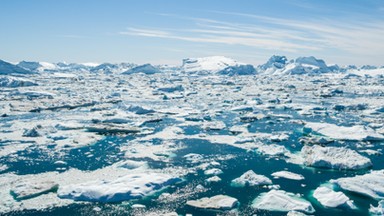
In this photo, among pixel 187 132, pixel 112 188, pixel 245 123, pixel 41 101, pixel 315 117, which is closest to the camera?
pixel 112 188

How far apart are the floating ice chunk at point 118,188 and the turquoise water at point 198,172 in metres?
0.30

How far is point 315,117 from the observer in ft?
86.8

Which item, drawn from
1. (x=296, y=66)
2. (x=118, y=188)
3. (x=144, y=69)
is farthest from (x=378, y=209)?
(x=144, y=69)

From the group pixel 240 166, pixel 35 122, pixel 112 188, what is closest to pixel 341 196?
pixel 240 166

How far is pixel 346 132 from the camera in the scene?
20.0 meters

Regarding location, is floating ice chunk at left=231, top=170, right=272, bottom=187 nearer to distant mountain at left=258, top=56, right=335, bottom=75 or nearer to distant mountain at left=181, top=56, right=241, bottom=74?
distant mountain at left=258, top=56, right=335, bottom=75

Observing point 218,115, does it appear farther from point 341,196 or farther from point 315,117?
point 341,196

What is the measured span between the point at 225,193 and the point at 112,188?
3624 millimetres

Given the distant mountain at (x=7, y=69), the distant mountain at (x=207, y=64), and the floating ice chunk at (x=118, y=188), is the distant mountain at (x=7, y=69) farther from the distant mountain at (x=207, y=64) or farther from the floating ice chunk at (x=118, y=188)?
the floating ice chunk at (x=118, y=188)

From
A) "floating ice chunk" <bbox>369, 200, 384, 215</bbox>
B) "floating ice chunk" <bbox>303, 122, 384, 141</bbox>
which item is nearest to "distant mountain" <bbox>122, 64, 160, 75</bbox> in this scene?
"floating ice chunk" <bbox>303, 122, 384, 141</bbox>

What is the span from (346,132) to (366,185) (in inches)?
330

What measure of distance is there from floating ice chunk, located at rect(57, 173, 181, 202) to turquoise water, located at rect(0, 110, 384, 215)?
0.97 feet

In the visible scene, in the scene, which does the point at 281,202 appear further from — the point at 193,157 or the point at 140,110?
the point at 140,110

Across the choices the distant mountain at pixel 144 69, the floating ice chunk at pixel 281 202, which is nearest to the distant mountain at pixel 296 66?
the distant mountain at pixel 144 69
